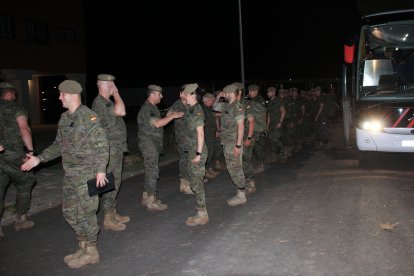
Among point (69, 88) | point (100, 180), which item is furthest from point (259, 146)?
point (69, 88)

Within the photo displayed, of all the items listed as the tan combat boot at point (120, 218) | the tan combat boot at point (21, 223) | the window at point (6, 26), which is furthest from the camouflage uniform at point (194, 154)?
the window at point (6, 26)

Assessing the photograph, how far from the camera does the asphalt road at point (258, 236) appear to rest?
4371 millimetres

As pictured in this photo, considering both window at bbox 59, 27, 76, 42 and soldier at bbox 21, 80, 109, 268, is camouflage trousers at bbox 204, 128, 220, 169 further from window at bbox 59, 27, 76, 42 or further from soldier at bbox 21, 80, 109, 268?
window at bbox 59, 27, 76, 42

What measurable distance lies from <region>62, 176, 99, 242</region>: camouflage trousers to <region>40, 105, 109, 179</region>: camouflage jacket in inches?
4.1

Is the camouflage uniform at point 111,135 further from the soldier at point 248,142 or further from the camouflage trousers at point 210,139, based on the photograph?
the camouflage trousers at point 210,139

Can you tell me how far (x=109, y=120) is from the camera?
18.5 feet

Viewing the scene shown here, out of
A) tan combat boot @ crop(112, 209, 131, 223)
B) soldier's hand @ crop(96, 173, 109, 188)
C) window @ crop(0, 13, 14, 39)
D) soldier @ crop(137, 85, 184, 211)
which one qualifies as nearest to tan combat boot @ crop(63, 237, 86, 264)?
soldier's hand @ crop(96, 173, 109, 188)

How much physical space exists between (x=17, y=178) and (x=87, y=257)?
188cm

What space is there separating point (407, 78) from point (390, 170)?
2.04 m

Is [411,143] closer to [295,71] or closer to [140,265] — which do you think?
[140,265]

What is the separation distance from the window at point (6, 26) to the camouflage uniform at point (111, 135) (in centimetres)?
2063

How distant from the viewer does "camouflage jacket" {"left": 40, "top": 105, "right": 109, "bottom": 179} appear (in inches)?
175

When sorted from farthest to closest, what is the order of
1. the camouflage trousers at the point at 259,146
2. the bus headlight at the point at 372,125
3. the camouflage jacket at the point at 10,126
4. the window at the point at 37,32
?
the window at the point at 37,32, the camouflage trousers at the point at 259,146, the bus headlight at the point at 372,125, the camouflage jacket at the point at 10,126

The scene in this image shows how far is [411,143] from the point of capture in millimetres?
8305
